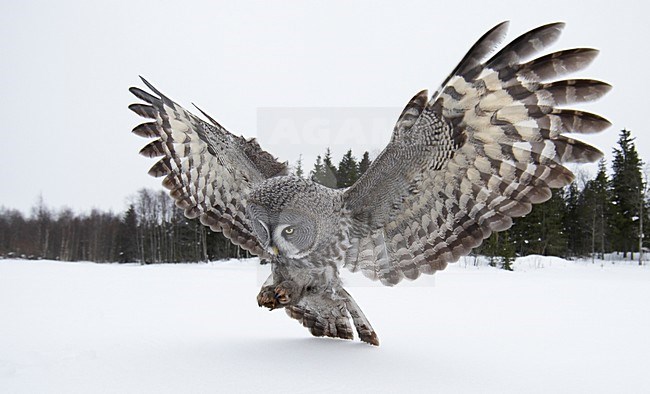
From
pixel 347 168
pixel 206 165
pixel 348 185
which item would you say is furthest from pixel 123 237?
pixel 206 165

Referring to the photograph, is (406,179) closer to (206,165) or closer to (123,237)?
(206,165)

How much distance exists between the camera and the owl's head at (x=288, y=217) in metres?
3.99

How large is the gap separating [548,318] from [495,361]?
2.52m

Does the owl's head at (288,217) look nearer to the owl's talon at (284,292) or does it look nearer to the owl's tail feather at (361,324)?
the owl's talon at (284,292)

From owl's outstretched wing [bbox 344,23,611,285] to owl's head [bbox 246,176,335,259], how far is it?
0.42m

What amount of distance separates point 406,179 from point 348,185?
2198 centimetres

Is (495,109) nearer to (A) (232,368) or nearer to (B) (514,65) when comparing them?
(B) (514,65)

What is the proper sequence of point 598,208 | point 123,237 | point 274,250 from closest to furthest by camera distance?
1. point 274,250
2. point 598,208
3. point 123,237

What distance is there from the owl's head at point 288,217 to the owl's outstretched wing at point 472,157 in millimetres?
420

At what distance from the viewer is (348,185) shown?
2598 centimetres

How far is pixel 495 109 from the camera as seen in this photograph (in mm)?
3295

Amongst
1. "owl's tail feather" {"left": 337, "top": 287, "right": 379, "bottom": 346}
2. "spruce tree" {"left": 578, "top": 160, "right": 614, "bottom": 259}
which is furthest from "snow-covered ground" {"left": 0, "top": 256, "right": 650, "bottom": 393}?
"spruce tree" {"left": 578, "top": 160, "right": 614, "bottom": 259}

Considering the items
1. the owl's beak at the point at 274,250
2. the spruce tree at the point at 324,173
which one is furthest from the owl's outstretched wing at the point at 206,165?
the spruce tree at the point at 324,173

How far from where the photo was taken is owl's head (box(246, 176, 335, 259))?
13.1 feet
